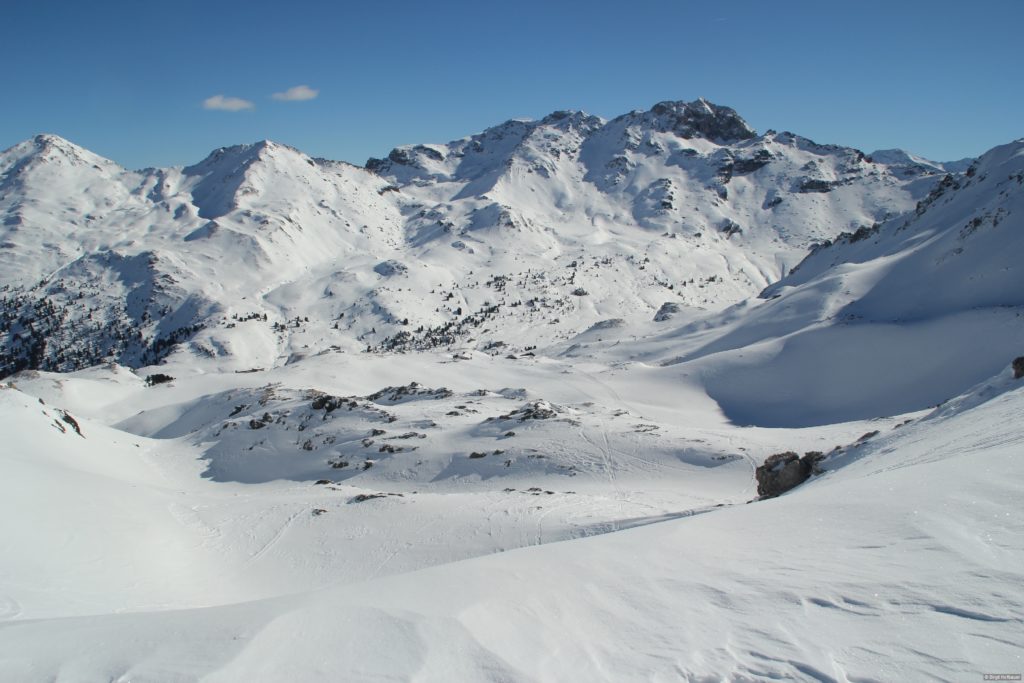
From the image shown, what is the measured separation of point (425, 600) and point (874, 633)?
5.84 m

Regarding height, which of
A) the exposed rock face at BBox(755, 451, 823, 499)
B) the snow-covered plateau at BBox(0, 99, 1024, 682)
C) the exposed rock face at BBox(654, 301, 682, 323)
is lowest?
the exposed rock face at BBox(755, 451, 823, 499)

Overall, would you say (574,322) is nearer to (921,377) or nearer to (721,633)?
(921,377)

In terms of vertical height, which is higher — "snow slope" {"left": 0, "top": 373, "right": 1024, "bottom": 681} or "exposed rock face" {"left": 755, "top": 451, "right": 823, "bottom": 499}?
"snow slope" {"left": 0, "top": 373, "right": 1024, "bottom": 681}

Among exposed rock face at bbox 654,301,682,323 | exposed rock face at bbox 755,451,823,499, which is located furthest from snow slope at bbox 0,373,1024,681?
exposed rock face at bbox 654,301,682,323

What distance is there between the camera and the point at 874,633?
20.8ft

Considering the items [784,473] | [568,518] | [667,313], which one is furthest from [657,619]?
[667,313]

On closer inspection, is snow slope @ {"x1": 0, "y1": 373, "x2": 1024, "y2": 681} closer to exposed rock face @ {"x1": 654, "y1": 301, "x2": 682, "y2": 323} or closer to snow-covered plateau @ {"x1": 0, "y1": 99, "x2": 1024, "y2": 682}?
snow-covered plateau @ {"x1": 0, "y1": 99, "x2": 1024, "y2": 682}

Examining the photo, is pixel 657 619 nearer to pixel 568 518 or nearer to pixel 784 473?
pixel 568 518

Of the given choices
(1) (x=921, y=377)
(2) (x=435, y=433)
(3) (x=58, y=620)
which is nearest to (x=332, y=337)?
(2) (x=435, y=433)

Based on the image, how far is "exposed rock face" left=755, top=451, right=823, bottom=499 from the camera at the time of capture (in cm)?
2281

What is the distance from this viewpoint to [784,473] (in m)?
23.2

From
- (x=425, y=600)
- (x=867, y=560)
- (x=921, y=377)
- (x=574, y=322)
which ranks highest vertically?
(x=574, y=322)

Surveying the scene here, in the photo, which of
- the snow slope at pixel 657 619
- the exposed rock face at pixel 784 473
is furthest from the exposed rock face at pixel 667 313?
the snow slope at pixel 657 619

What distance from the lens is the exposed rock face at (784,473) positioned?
22812 millimetres
